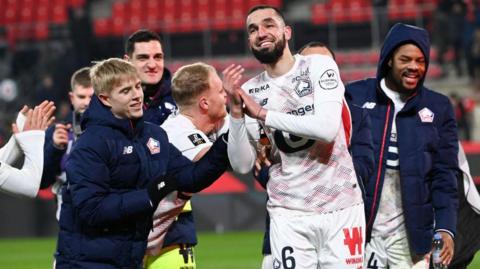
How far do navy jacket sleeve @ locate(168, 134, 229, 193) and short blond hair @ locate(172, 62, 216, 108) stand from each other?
64 centimetres

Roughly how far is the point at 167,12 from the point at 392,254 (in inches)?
748

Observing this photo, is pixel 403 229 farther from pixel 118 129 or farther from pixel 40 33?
pixel 40 33

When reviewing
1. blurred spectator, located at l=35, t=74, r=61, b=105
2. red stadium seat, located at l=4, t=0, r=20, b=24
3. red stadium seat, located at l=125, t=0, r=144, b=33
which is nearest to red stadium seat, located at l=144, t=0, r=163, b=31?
red stadium seat, located at l=125, t=0, r=144, b=33

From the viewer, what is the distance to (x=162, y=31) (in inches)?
882

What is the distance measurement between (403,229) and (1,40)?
18308 millimetres

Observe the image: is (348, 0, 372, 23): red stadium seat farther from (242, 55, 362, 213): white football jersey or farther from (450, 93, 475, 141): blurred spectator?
(242, 55, 362, 213): white football jersey

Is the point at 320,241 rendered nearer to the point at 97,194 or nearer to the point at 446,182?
the point at 446,182

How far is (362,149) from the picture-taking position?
6.38 metres

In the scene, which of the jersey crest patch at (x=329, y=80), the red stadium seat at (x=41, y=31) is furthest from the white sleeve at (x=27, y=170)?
the red stadium seat at (x=41, y=31)

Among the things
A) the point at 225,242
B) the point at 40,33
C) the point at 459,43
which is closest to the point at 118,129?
the point at 225,242

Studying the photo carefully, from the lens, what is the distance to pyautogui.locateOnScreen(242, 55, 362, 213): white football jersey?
6.14m

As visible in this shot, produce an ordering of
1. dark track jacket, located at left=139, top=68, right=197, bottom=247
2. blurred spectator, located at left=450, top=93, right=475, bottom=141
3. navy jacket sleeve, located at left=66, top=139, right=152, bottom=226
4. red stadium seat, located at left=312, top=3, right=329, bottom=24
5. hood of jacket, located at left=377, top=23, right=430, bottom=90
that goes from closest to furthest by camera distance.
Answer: navy jacket sleeve, located at left=66, top=139, right=152, bottom=226 < hood of jacket, located at left=377, top=23, right=430, bottom=90 < dark track jacket, located at left=139, top=68, right=197, bottom=247 < blurred spectator, located at left=450, top=93, right=475, bottom=141 < red stadium seat, located at left=312, top=3, right=329, bottom=24

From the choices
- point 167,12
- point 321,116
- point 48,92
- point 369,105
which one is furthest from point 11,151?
point 167,12

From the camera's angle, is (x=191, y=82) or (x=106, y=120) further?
(x=191, y=82)
